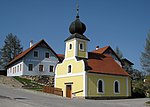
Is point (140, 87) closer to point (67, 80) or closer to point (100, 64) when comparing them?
point (100, 64)

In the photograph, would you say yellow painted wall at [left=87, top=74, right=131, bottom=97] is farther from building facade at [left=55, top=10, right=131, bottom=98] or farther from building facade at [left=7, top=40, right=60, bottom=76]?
building facade at [left=7, top=40, right=60, bottom=76]

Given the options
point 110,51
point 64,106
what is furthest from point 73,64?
point 110,51

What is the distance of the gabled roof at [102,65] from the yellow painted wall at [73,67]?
1.17 meters

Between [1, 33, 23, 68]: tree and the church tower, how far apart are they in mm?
33305

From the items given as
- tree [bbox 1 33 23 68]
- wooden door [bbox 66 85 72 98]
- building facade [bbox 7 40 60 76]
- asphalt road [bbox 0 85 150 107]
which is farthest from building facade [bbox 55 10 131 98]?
tree [bbox 1 33 23 68]

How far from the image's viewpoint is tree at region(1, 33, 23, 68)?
6838 cm

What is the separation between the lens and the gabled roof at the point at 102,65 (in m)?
35.9

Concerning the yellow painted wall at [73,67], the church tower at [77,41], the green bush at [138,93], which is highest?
the church tower at [77,41]

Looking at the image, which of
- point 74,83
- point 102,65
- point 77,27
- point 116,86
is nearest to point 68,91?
point 74,83

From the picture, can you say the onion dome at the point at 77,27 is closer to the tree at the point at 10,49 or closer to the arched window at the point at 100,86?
the arched window at the point at 100,86

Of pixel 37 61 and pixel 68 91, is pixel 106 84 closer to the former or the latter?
pixel 68 91

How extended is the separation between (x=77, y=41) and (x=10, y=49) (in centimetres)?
3552

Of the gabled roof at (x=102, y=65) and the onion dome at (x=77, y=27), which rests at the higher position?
the onion dome at (x=77, y=27)

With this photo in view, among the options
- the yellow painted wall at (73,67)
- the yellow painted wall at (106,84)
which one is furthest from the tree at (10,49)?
the yellow painted wall at (106,84)
